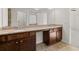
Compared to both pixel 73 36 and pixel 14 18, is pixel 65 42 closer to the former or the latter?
pixel 73 36

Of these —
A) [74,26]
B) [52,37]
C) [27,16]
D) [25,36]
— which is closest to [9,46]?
[25,36]

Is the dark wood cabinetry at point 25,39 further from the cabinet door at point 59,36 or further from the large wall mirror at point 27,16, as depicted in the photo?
the large wall mirror at point 27,16

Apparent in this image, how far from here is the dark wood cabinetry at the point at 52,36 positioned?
1.59m

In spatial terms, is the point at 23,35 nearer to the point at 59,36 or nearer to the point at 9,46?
the point at 9,46

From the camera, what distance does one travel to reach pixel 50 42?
1.61 m

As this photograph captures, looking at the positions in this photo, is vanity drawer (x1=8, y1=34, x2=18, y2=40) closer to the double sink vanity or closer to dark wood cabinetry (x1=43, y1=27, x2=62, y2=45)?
the double sink vanity

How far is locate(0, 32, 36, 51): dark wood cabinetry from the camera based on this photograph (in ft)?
4.88

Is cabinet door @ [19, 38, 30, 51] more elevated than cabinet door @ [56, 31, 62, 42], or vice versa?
cabinet door @ [56, 31, 62, 42]

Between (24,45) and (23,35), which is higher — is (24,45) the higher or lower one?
the lower one

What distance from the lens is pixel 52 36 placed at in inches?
63.5

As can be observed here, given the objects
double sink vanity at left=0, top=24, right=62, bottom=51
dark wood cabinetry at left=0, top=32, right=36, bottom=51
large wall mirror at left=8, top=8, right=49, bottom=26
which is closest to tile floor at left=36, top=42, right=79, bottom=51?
double sink vanity at left=0, top=24, right=62, bottom=51

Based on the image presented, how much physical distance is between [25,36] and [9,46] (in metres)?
0.23
